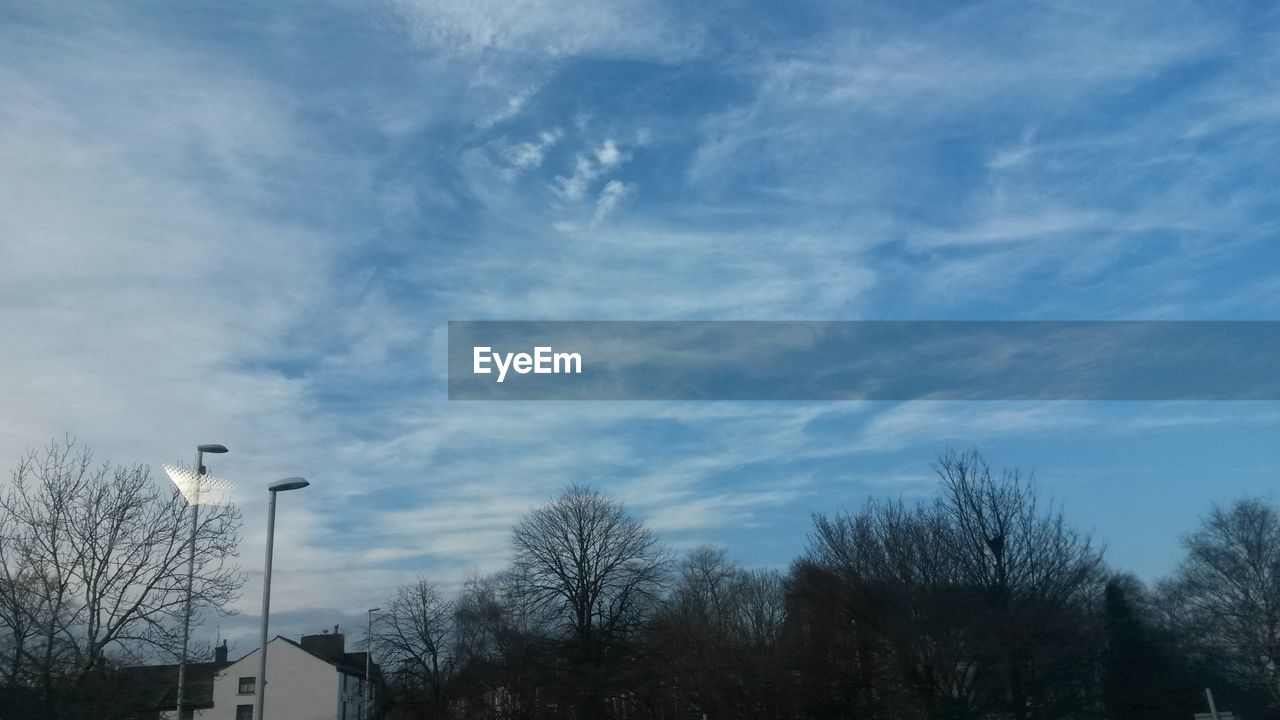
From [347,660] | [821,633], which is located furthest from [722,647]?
[347,660]

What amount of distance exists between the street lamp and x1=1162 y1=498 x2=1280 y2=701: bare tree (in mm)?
41755

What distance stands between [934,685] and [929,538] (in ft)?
17.9

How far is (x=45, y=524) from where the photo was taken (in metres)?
21.8

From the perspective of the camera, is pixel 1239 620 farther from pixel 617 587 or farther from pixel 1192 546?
pixel 617 587

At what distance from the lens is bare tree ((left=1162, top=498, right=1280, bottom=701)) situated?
4466 centimetres

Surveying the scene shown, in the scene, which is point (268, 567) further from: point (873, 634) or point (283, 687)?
point (283, 687)

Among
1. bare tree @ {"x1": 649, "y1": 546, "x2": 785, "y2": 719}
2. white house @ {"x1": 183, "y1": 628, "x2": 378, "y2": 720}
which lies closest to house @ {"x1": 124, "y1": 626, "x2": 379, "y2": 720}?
white house @ {"x1": 183, "y1": 628, "x2": 378, "y2": 720}

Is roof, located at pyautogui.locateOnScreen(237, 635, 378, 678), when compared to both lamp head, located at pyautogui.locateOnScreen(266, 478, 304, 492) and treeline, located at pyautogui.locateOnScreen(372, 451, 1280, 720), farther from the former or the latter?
lamp head, located at pyautogui.locateOnScreen(266, 478, 304, 492)

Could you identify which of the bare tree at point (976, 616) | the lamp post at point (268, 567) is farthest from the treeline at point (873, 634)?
the lamp post at point (268, 567)

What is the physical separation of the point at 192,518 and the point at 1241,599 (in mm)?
45332

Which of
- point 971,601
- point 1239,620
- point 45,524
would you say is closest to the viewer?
point 45,524

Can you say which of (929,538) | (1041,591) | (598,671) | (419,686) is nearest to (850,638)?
(929,538)

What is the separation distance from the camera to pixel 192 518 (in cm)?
2362

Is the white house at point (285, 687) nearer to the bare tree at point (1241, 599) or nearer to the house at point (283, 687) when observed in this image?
the house at point (283, 687)
